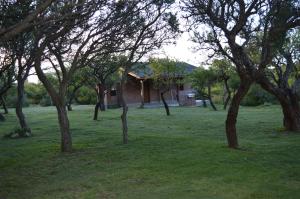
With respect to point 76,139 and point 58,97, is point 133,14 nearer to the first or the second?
point 58,97

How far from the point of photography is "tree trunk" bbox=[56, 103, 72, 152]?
13344mm

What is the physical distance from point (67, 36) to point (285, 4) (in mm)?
6408

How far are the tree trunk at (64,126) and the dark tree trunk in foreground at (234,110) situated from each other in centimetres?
466

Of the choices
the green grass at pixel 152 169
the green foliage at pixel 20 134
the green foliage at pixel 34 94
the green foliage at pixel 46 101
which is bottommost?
the green grass at pixel 152 169

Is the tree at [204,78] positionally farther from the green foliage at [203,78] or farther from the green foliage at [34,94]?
the green foliage at [34,94]

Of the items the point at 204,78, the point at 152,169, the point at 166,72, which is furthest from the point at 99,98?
the point at 152,169

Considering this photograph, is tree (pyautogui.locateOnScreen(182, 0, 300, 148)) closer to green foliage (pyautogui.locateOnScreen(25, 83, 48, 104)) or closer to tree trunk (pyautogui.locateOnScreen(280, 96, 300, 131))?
tree trunk (pyautogui.locateOnScreen(280, 96, 300, 131))

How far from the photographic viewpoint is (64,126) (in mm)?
13445

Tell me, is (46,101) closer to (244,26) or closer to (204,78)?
(204,78)

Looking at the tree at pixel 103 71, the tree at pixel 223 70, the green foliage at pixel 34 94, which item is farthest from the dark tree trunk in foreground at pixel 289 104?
the green foliage at pixel 34 94

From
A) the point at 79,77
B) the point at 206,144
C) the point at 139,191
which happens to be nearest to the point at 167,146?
the point at 206,144

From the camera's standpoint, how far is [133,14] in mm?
14211

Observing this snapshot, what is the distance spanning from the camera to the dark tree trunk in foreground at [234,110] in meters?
12.9

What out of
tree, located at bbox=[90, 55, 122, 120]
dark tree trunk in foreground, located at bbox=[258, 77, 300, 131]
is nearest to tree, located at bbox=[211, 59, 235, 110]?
tree, located at bbox=[90, 55, 122, 120]
